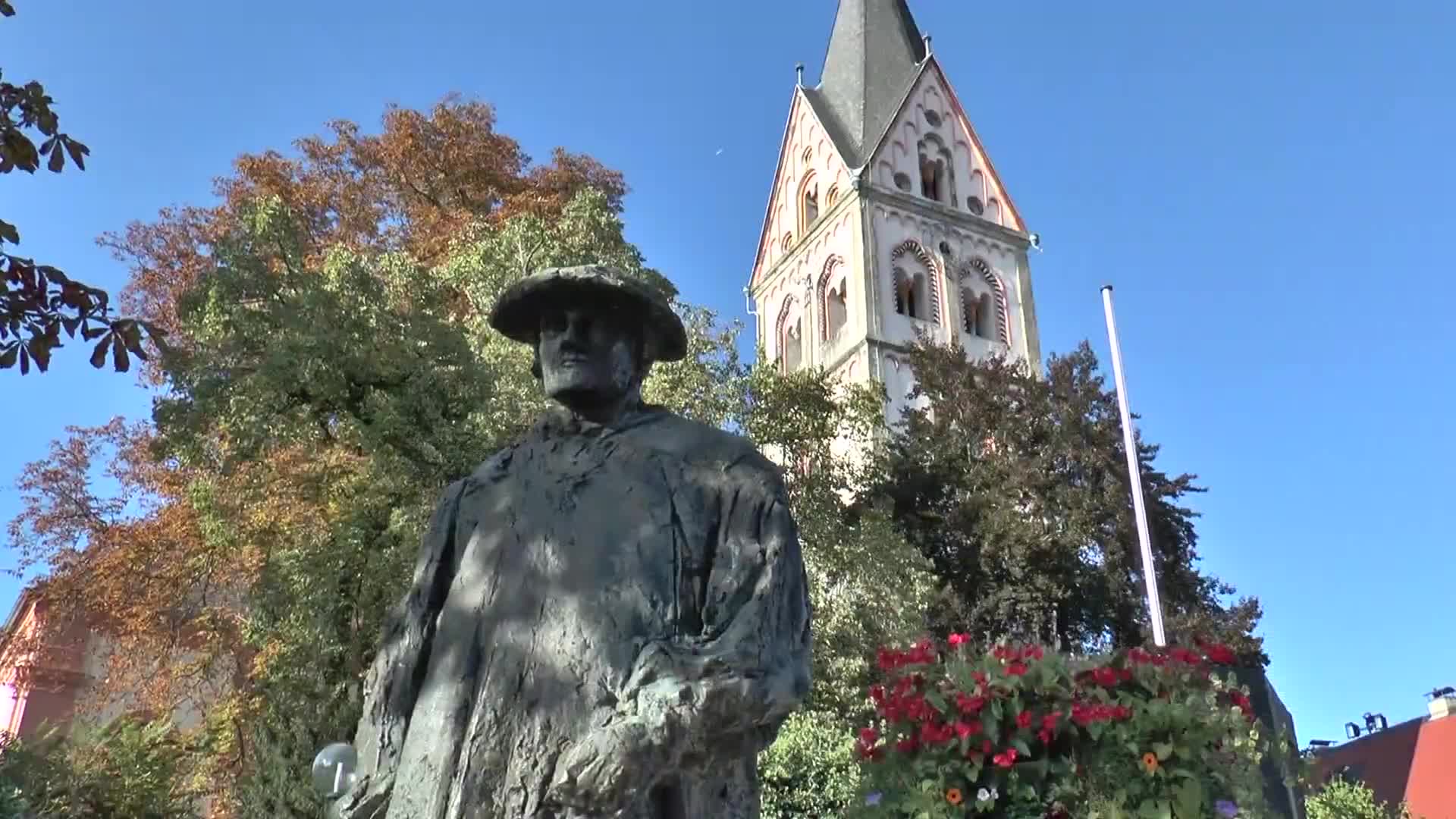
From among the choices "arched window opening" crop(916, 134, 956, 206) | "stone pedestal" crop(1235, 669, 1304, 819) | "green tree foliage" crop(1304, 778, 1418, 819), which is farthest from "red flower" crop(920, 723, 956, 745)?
"arched window opening" crop(916, 134, 956, 206)

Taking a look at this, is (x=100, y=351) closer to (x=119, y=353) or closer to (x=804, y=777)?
(x=119, y=353)

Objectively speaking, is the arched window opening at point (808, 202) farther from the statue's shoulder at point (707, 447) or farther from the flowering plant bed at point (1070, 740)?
the statue's shoulder at point (707, 447)

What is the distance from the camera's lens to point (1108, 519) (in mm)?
22969

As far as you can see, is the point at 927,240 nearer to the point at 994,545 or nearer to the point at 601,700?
the point at 994,545

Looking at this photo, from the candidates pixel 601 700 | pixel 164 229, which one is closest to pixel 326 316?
pixel 164 229

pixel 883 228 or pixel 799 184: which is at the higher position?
pixel 799 184

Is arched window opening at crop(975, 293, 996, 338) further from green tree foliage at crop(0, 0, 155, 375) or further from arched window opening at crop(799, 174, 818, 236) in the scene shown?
green tree foliage at crop(0, 0, 155, 375)

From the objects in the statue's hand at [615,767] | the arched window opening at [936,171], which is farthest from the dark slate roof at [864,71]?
the statue's hand at [615,767]

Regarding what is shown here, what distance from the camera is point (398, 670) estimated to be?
2332 millimetres

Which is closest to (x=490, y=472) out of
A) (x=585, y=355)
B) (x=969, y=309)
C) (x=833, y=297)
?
(x=585, y=355)

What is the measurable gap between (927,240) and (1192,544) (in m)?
15.4

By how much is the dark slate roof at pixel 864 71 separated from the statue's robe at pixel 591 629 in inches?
1433

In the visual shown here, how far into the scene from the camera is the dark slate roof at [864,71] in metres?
39.6

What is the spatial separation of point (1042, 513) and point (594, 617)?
21556 mm
